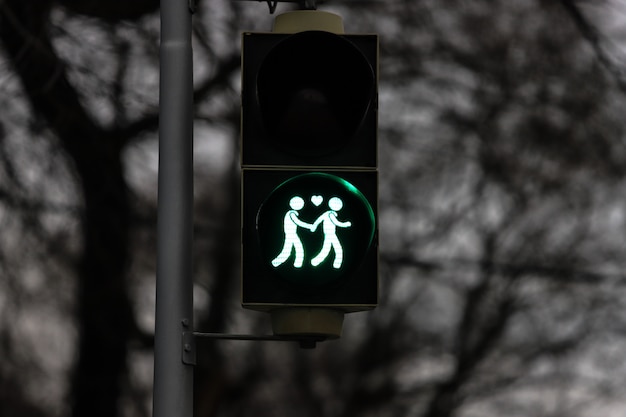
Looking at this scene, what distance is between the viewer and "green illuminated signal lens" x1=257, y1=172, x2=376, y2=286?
4023 millimetres

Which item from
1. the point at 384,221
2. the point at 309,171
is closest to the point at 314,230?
the point at 309,171

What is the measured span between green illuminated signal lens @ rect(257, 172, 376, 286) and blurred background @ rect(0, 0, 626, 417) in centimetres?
581

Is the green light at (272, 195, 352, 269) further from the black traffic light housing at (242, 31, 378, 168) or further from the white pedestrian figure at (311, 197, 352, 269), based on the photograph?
the black traffic light housing at (242, 31, 378, 168)

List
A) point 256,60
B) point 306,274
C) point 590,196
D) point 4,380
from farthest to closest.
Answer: point 590,196 < point 4,380 < point 256,60 < point 306,274

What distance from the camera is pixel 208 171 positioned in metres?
10.3

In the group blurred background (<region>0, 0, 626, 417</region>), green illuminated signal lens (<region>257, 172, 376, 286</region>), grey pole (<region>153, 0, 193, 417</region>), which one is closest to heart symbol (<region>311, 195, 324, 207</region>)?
green illuminated signal lens (<region>257, 172, 376, 286</region>)

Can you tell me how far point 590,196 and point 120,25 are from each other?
382cm

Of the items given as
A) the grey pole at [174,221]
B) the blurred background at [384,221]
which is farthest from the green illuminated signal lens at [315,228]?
the blurred background at [384,221]

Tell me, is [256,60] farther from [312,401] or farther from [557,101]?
[557,101]

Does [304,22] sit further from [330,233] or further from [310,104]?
[330,233]

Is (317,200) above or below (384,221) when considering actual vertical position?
above

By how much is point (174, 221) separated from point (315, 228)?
0.56 m

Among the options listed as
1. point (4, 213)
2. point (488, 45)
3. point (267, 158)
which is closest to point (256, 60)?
point (267, 158)

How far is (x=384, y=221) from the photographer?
1031 cm
